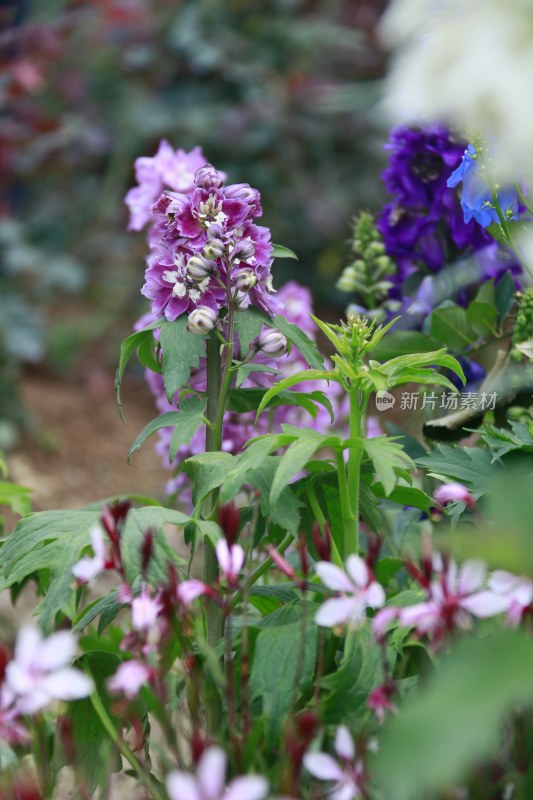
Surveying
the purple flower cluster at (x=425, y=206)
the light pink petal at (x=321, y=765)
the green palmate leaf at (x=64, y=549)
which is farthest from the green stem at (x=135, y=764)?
the purple flower cluster at (x=425, y=206)

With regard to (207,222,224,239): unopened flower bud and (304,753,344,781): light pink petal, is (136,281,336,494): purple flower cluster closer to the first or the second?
(207,222,224,239): unopened flower bud

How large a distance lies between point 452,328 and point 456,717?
105 cm

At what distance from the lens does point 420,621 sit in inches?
32.2

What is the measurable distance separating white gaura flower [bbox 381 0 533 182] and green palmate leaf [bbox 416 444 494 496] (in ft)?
1.26

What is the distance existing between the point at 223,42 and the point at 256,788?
16.8 ft

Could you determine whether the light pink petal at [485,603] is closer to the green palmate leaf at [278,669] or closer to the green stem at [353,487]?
the green palmate leaf at [278,669]

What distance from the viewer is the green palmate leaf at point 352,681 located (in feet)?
3.18

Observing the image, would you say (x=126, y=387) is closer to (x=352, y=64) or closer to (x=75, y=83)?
(x=75, y=83)

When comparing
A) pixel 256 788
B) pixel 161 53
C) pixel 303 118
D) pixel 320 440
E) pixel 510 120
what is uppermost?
pixel 161 53

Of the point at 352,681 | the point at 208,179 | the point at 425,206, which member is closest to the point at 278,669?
the point at 352,681

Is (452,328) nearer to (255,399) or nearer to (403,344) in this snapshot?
(403,344)

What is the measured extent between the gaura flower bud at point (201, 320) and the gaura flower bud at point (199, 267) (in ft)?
0.15

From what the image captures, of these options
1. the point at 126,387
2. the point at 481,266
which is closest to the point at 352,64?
the point at 126,387

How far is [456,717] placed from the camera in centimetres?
58
